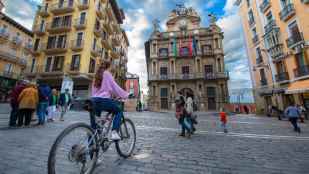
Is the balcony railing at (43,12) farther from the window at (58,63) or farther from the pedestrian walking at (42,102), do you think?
the pedestrian walking at (42,102)

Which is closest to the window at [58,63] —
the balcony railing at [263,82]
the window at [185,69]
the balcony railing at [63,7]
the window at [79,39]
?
the window at [79,39]

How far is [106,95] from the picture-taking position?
89.4 inches

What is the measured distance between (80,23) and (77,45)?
322 cm

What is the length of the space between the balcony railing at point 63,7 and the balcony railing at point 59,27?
5.65 ft

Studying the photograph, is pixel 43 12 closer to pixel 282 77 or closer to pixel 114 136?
pixel 114 136

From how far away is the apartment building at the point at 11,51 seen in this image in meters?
22.6

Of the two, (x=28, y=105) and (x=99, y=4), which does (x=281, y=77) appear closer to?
(x=28, y=105)

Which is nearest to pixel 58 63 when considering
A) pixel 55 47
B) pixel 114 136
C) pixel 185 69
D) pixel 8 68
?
pixel 55 47

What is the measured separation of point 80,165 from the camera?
73.6 inches

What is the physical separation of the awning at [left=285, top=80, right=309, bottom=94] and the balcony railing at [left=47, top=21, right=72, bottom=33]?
1051 inches

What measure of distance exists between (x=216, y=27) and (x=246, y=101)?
59.3 feet

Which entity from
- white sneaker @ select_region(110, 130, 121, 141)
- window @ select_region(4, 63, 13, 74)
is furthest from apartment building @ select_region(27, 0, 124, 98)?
white sneaker @ select_region(110, 130, 121, 141)

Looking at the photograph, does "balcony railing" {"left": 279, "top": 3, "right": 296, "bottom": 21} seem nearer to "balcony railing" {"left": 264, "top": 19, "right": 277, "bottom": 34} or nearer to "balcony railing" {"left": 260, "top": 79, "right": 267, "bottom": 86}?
"balcony railing" {"left": 264, "top": 19, "right": 277, "bottom": 34}

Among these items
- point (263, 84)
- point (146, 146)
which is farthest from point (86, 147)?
point (263, 84)
